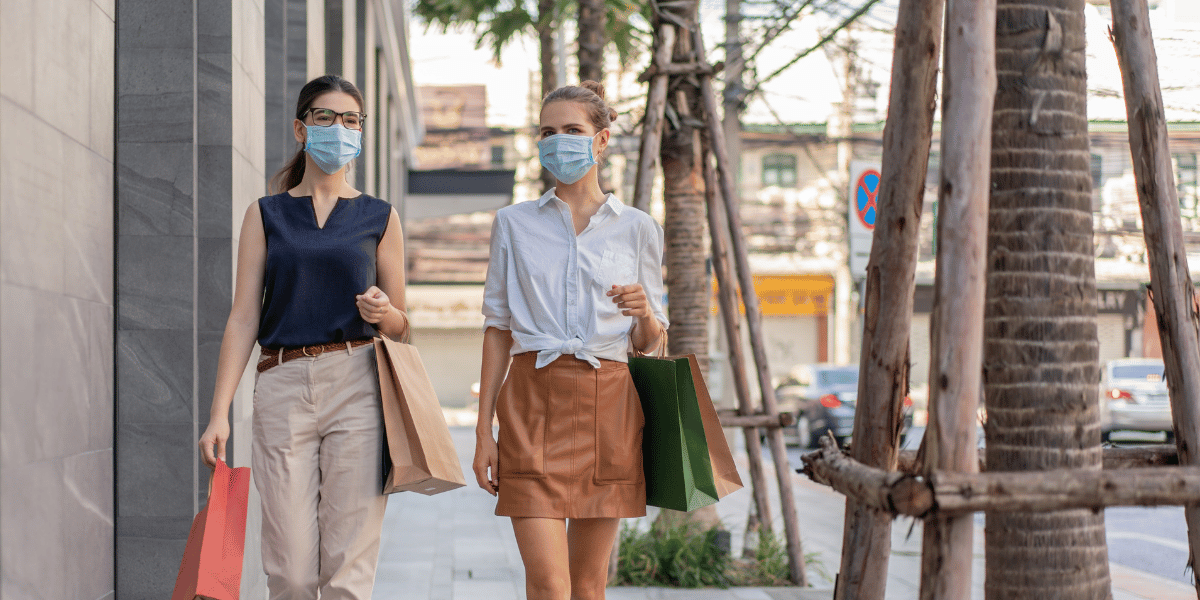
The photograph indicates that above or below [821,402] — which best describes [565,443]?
above

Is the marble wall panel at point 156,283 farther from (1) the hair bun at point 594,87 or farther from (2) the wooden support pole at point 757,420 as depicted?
(2) the wooden support pole at point 757,420

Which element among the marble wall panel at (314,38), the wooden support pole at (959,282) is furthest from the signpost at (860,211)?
the wooden support pole at (959,282)

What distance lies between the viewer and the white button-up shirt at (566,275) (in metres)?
3.18

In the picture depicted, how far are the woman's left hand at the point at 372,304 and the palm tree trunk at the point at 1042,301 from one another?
5.26 ft

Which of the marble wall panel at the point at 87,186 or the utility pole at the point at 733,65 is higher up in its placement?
the utility pole at the point at 733,65

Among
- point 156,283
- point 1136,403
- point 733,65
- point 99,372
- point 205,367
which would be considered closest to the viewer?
point 99,372

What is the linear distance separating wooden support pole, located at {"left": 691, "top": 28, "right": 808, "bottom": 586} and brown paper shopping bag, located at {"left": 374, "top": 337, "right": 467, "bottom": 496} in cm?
329

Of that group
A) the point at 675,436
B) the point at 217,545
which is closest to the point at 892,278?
the point at 675,436

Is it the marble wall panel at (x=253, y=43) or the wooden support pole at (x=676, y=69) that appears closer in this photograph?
the marble wall panel at (x=253, y=43)

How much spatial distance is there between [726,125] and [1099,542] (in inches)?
447

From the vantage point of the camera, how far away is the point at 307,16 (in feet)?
22.6

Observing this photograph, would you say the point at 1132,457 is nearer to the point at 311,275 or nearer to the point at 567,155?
the point at 567,155

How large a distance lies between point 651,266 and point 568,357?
375 mm

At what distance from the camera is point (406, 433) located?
10.9ft
